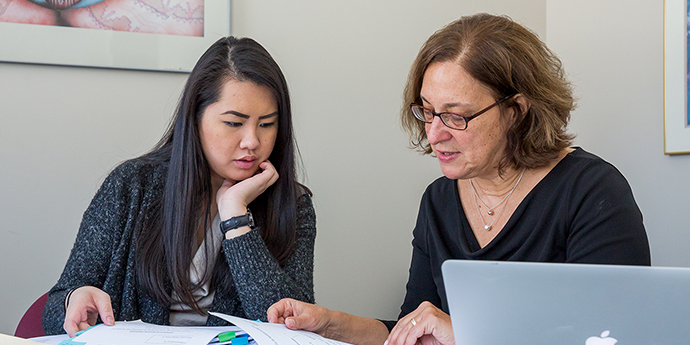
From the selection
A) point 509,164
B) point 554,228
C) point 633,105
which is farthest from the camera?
point 633,105

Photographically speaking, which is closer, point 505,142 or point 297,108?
point 505,142

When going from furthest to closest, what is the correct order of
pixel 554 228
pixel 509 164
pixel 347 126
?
Result: 1. pixel 347 126
2. pixel 509 164
3. pixel 554 228

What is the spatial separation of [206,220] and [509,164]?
72 cm

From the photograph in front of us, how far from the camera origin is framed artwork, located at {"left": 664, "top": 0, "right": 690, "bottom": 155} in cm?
171

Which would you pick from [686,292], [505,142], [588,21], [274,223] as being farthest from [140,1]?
[686,292]

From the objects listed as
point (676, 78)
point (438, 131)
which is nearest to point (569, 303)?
point (438, 131)

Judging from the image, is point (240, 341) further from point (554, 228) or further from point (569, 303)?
point (554, 228)

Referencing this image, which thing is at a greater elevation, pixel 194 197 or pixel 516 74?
pixel 516 74

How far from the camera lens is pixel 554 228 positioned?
1.08 meters

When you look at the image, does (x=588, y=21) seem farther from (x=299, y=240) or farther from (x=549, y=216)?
(x=299, y=240)

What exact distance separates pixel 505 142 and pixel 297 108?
1036 mm

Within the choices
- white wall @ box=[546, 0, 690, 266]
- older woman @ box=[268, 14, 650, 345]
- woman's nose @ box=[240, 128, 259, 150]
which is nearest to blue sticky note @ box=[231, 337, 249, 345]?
older woman @ box=[268, 14, 650, 345]

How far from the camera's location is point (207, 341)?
0.79 meters

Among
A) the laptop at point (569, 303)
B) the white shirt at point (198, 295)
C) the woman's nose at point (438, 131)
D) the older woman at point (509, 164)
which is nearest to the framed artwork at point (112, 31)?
the white shirt at point (198, 295)
